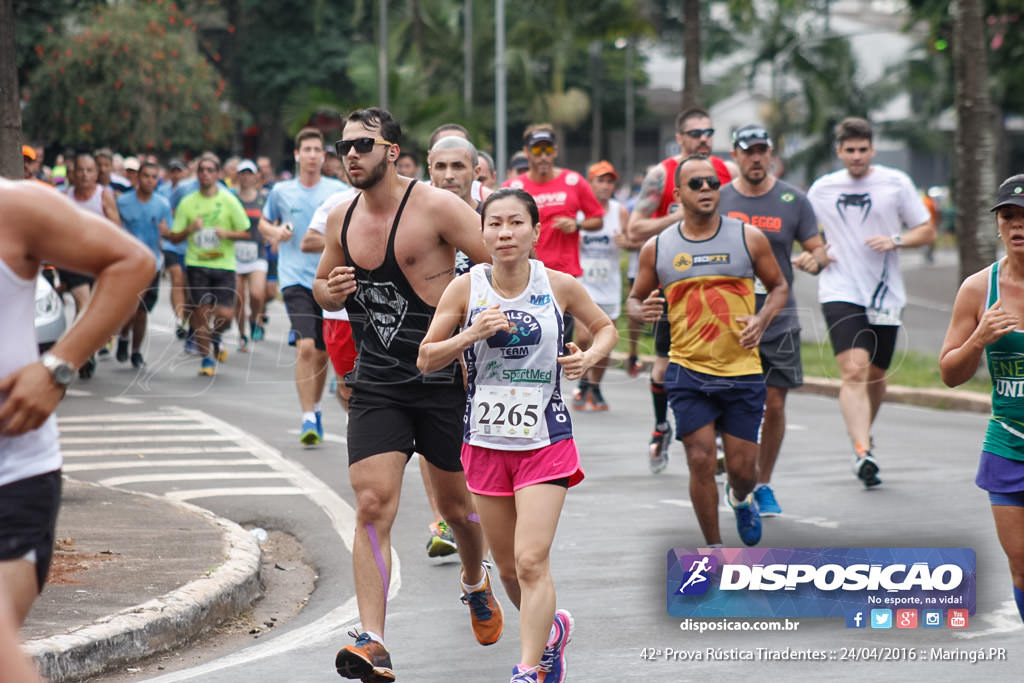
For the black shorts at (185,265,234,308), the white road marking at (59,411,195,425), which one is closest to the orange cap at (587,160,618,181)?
the black shorts at (185,265,234,308)

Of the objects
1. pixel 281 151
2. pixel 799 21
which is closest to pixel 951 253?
pixel 281 151

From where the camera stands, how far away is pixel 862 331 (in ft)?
32.5

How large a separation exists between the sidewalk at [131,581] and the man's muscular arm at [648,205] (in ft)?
11.0

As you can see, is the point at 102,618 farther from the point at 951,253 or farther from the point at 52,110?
the point at 951,253

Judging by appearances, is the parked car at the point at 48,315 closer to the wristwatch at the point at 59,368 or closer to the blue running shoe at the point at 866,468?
the blue running shoe at the point at 866,468

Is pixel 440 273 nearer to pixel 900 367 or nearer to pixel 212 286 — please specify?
pixel 212 286

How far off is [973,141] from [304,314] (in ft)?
25.1

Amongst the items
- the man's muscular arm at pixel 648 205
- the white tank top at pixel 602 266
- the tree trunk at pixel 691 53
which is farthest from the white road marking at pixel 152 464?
the tree trunk at pixel 691 53

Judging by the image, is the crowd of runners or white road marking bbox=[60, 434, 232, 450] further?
white road marking bbox=[60, 434, 232, 450]

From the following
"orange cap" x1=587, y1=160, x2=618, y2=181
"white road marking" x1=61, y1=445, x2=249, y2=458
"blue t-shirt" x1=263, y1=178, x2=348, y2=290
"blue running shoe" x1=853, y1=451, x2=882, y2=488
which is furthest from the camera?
"orange cap" x1=587, y1=160, x2=618, y2=181

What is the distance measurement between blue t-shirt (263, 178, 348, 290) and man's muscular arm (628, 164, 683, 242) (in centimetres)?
271

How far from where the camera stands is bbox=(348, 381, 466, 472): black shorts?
19.7 feet

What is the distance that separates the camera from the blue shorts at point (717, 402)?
753 centimetres
